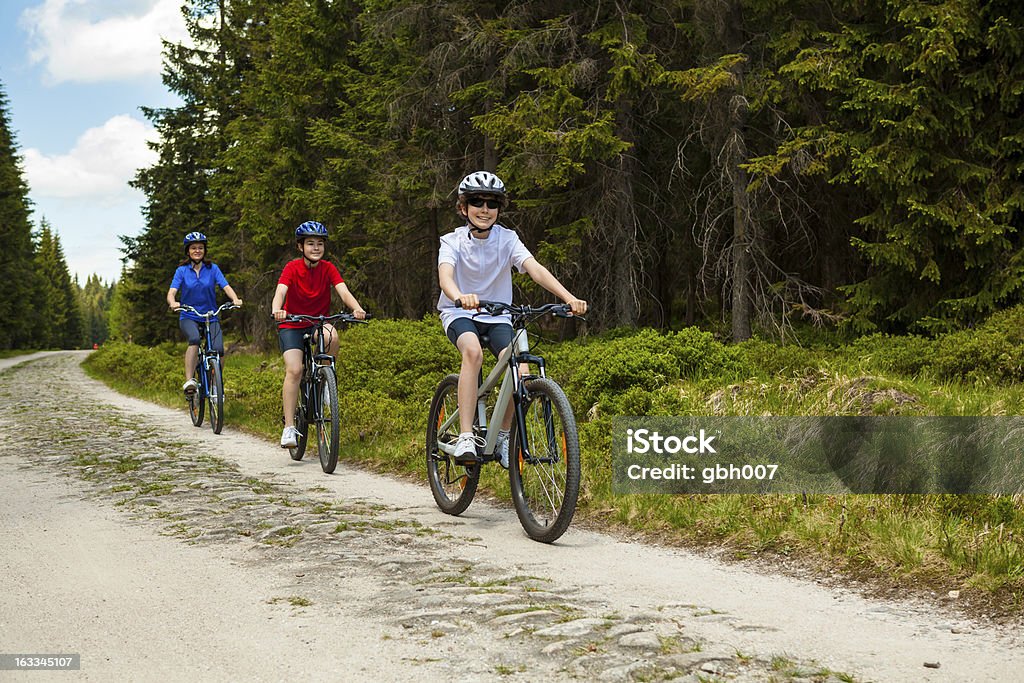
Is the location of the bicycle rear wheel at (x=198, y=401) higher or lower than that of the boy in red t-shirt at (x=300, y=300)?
lower

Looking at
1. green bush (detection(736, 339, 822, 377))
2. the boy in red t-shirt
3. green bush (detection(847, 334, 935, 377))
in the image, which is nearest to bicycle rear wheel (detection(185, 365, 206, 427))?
the boy in red t-shirt

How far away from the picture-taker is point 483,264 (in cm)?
668

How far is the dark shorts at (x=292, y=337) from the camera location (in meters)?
9.77

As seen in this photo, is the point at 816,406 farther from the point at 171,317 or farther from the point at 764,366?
the point at 171,317

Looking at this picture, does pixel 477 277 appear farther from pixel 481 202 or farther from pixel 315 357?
Result: pixel 315 357

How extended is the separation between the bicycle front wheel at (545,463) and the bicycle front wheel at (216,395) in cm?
752

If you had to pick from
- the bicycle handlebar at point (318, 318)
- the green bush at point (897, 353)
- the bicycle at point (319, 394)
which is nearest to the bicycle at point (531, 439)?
the bicycle at point (319, 394)

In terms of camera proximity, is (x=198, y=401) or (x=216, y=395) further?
(x=198, y=401)

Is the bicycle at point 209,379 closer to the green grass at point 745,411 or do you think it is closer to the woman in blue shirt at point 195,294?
the woman in blue shirt at point 195,294

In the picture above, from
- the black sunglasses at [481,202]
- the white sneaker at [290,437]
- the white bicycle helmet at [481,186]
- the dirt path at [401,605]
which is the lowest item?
the dirt path at [401,605]

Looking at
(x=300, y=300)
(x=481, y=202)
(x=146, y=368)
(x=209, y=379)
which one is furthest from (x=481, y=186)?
(x=146, y=368)

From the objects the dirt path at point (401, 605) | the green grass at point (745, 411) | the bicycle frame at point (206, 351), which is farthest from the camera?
the bicycle frame at point (206, 351)

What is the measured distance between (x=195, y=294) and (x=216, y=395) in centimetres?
163

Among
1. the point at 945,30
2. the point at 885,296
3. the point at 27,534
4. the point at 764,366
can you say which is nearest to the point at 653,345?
the point at 764,366
